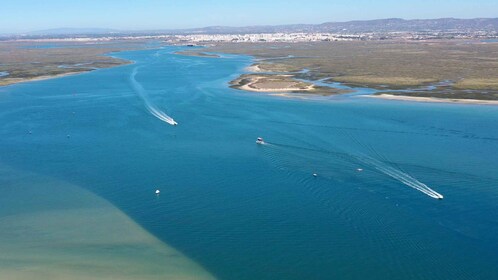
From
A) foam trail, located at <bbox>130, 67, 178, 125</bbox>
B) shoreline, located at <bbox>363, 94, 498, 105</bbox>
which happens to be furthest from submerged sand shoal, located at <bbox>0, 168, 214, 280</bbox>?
shoreline, located at <bbox>363, 94, 498, 105</bbox>

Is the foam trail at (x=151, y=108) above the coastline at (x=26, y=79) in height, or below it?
above

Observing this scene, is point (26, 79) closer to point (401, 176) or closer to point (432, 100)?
point (432, 100)

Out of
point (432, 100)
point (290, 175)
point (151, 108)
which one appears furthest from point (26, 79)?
point (290, 175)

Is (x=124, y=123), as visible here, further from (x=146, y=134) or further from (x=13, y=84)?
(x=13, y=84)

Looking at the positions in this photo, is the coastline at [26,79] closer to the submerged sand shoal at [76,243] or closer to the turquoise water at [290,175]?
the turquoise water at [290,175]

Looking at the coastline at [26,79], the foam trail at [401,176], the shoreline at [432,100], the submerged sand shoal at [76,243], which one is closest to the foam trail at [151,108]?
the coastline at [26,79]

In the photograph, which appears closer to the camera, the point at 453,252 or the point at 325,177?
the point at 453,252

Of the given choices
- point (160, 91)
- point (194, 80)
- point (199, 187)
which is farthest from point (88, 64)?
point (199, 187)
